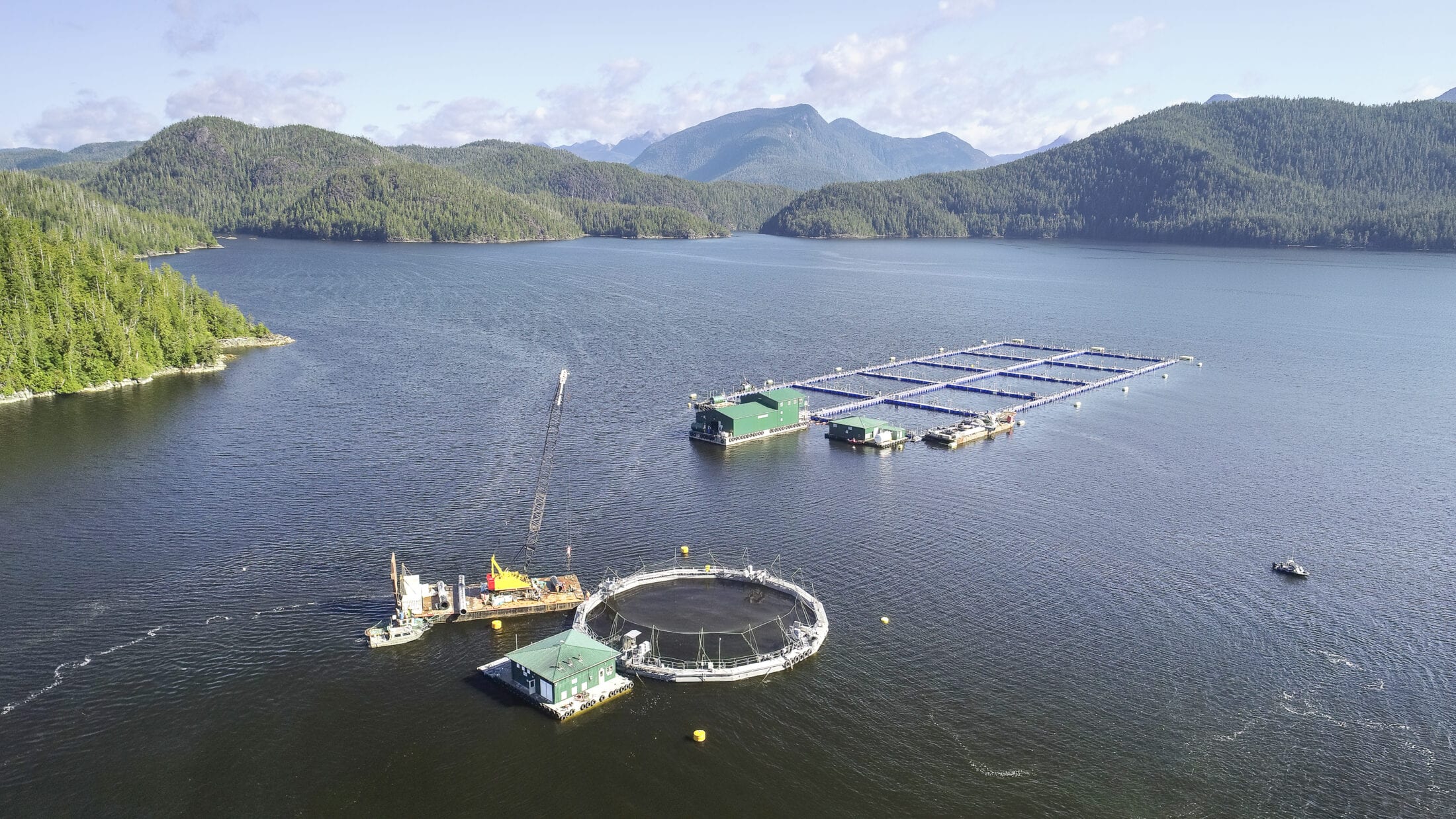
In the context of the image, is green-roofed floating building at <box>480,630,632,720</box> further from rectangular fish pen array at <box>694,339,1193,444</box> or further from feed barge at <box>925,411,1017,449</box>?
rectangular fish pen array at <box>694,339,1193,444</box>

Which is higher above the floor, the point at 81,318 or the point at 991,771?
the point at 81,318

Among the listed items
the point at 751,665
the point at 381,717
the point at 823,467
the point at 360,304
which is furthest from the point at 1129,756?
the point at 360,304

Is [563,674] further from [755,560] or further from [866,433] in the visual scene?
[866,433]

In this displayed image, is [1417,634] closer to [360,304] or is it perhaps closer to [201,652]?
[201,652]

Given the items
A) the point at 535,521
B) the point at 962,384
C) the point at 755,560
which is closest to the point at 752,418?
the point at 755,560

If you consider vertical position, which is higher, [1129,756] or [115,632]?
[115,632]

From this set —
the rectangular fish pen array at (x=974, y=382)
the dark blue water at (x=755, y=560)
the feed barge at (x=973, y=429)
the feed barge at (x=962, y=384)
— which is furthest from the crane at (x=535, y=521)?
the feed barge at (x=973, y=429)
